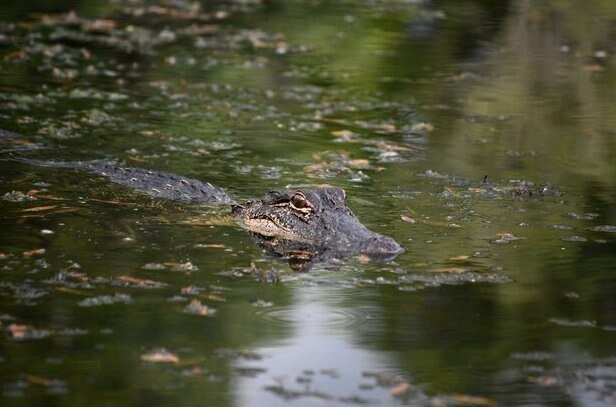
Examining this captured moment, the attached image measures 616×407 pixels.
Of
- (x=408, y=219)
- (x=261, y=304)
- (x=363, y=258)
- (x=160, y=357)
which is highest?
(x=160, y=357)

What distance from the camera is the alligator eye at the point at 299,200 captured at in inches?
338

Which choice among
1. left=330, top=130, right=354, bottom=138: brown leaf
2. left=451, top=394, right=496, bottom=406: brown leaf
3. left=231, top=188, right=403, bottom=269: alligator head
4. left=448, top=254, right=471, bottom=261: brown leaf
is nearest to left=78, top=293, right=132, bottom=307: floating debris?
left=231, top=188, right=403, bottom=269: alligator head

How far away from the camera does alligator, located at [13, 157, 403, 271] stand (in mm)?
8070

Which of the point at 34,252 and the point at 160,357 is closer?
the point at 160,357

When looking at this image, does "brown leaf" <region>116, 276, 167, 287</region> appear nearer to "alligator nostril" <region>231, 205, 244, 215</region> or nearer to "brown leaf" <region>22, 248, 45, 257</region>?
"brown leaf" <region>22, 248, 45, 257</region>

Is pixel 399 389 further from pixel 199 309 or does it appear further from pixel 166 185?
pixel 166 185

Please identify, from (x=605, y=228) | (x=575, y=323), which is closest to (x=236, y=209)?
(x=605, y=228)

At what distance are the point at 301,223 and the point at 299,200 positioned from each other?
6.7 inches

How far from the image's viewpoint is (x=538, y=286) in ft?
24.1

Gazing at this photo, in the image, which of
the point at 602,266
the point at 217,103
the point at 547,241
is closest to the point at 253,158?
the point at 217,103

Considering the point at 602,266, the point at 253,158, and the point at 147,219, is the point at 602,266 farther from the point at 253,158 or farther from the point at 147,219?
the point at 253,158

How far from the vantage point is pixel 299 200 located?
8625 mm

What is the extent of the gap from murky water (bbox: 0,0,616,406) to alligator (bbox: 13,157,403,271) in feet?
0.61

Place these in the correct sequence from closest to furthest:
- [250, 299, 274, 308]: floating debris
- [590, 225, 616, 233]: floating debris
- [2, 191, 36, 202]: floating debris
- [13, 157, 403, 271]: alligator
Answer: [250, 299, 274, 308]: floating debris, [13, 157, 403, 271]: alligator, [590, 225, 616, 233]: floating debris, [2, 191, 36, 202]: floating debris
